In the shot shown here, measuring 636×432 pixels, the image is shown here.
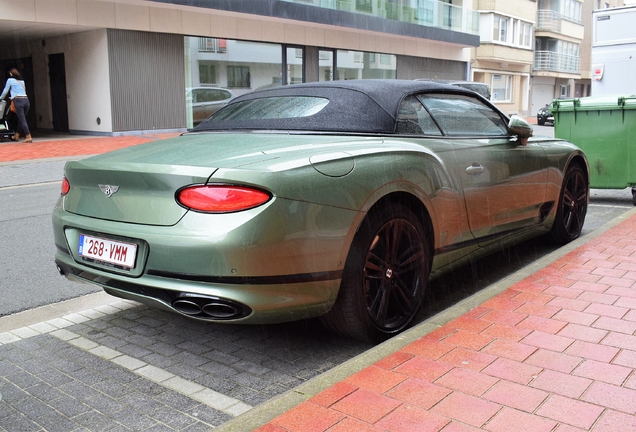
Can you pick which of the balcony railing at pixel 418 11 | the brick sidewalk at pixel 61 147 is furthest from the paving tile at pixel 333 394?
the balcony railing at pixel 418 11

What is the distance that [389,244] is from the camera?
11.7 ft

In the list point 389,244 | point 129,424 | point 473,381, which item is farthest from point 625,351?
point 129,424

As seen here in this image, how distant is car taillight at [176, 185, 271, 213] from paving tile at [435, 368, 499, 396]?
1.13 meters

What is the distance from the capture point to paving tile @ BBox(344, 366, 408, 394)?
8.94 ft

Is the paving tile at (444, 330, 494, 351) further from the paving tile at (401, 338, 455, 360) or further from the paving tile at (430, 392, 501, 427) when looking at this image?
the paving tile at (430, 392, 501, 427)

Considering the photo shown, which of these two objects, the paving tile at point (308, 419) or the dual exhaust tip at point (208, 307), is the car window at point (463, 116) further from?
the paving tile at point (308, 419)

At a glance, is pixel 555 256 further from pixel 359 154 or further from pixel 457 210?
pixel 359 154

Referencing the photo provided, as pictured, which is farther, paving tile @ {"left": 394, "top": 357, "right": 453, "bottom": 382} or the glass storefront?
the glass storefront

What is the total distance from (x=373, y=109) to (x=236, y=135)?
84 cm

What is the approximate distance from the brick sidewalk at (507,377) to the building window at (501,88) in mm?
39031

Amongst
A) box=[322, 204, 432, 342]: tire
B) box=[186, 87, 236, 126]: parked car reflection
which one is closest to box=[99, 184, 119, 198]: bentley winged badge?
box=[322, 204, 432, 342]: tire

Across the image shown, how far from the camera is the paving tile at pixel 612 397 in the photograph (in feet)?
8.39

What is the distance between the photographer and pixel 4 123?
16.4 metres

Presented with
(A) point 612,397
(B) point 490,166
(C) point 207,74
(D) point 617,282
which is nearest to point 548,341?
(A) point 612,397
